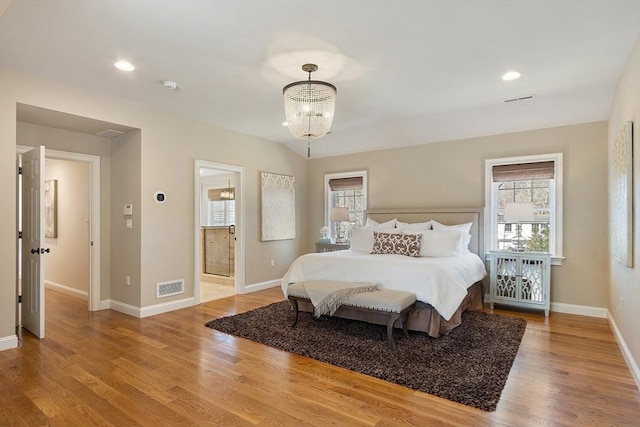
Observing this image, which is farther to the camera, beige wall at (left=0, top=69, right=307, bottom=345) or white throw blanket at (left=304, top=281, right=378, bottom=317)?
white throw blanket at (left=304, top=281, right=378, bottom=317)

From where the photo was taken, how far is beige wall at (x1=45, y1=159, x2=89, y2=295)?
17.0 feet

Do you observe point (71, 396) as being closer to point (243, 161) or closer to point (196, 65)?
point (196, 65)

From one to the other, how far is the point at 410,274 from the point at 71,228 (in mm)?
5080

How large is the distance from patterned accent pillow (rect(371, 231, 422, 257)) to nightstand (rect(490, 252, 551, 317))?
1.06 m

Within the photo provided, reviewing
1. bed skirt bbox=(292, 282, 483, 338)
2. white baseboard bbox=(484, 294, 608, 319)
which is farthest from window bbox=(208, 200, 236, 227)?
white baseboard bbox=(484, 294, 608, 319)

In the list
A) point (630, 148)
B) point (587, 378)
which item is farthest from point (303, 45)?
point (587, 378)

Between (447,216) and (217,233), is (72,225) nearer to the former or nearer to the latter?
(217,233)

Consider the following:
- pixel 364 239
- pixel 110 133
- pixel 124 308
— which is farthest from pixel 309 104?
pixel 124 308

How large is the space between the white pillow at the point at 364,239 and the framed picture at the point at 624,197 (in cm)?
245

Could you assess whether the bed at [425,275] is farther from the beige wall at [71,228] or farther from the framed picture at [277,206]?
the beige wall at [71,228]

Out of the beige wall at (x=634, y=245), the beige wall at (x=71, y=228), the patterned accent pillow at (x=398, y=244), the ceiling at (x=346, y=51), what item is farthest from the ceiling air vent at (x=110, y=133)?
the beige wall at (x=634, y=245)

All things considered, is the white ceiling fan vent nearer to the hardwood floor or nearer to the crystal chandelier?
the hardwood floor

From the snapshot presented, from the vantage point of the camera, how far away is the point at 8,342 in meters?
3.28

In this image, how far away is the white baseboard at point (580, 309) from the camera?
4281 millimetres
